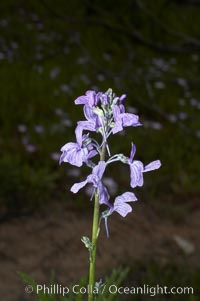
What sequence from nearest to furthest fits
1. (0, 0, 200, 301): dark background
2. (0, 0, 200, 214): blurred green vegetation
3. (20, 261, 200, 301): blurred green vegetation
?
(20, 261, 200, 301): blurred green vegetation
(0, 0, 200, 301): dark background
(0, 0, 200, 214): blurred green vegetation

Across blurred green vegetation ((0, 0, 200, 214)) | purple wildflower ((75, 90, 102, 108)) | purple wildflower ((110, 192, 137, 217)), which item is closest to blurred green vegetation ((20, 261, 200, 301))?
blurred green vegetation ((0, 0, 200, 214))

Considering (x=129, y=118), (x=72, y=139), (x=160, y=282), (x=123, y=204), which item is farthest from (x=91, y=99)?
(x=72, y=139)

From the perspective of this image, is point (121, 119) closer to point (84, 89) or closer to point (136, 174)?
point (136, 174)

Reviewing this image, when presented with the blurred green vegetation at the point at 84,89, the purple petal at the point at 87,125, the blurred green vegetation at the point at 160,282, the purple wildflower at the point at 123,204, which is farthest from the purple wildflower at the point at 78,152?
the blurred green vegetation at the point at 84,89

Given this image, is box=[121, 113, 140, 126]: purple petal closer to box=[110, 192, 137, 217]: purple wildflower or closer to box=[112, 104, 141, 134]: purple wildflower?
box=[112, 104, 141, 134]: purple wildflower

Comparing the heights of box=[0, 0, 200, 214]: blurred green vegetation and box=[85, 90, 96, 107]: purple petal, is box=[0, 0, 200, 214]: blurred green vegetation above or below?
above

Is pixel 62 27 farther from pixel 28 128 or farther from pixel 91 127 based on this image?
pixel 91 127

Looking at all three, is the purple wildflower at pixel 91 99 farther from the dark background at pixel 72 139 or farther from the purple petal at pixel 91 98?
the dark background at pixel 72 139
